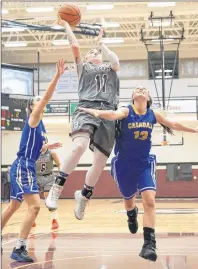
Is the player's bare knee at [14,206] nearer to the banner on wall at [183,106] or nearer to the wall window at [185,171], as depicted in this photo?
the banner on wall at [183,106]

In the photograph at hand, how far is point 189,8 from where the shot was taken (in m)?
18.1

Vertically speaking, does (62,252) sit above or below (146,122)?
below

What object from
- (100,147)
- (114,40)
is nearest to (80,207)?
(100,147)

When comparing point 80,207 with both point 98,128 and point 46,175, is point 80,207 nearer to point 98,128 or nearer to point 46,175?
point 98,128

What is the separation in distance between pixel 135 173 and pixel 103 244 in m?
2.57

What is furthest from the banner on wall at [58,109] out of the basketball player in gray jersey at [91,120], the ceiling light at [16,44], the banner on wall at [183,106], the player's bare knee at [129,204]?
the basketball player in gray jersey at [91,120]

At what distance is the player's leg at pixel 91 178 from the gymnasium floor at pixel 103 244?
0.85m

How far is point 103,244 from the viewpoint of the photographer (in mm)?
8008

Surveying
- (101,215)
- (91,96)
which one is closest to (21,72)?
(101,215)

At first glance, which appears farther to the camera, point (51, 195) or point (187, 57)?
point (187, 57)

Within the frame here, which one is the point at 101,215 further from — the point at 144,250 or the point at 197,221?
the point at 144,250

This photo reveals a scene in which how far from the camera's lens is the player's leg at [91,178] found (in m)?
5.70

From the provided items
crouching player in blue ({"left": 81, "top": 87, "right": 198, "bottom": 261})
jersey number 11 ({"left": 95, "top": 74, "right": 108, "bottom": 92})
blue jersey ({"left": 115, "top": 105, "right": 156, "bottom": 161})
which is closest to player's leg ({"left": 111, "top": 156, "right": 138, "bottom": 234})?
crouching player in blue ({"left": 81, "top": 87, "right": 198, "bottom": 261})

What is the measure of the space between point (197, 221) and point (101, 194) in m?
9.58
